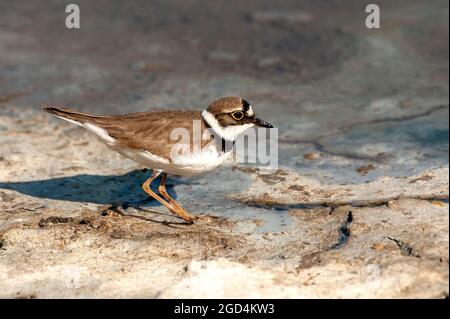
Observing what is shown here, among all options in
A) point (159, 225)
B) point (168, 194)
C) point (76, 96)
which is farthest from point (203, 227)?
point (76, 96)

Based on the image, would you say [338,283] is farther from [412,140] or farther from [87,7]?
[87,7]

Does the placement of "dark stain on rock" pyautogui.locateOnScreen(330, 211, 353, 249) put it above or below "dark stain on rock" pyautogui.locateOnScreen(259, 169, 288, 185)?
below

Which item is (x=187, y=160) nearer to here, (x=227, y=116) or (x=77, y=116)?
(x=227, y=116)

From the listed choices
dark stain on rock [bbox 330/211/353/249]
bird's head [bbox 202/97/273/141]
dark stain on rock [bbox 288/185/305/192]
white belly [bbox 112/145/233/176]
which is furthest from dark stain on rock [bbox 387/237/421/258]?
bird's head [bbox 202/97/273/141]

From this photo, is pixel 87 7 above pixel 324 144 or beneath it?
above

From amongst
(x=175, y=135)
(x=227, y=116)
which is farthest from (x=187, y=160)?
(x=227, y=116)

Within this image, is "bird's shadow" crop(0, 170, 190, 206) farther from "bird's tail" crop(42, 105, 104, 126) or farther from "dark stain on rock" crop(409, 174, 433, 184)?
"dark stain on rock" crop(409, 174, 433, 184)

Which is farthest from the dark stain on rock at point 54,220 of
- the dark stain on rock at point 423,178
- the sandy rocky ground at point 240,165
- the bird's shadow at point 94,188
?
the dark stain on rock at point 423,178
